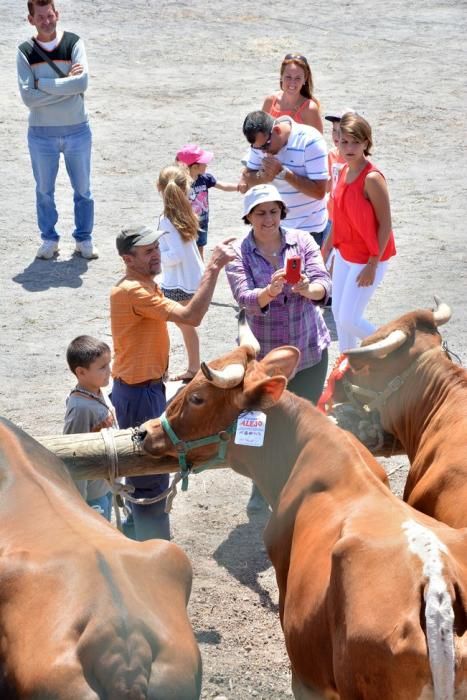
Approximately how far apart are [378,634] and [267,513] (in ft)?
11.5

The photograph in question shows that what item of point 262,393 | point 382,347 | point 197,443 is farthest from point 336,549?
point 382,347

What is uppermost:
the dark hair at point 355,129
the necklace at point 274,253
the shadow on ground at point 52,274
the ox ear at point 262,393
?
the dark hair at point 355,129

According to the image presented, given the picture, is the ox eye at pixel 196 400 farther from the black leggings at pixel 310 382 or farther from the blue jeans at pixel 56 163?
the blue jeans at pixel 56 163

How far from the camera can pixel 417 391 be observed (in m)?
6.39

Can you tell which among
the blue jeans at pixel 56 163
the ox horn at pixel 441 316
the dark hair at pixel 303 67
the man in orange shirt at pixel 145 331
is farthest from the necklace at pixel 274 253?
the blue jeans at pixel 56 163

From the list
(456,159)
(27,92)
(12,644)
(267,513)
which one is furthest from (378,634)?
(456,159)

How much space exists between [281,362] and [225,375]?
1.50ft

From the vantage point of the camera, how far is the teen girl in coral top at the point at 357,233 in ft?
29.3

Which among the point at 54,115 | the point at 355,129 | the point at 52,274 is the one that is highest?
the point at 355,129

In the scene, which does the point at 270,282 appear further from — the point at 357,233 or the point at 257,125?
the point at 257,125

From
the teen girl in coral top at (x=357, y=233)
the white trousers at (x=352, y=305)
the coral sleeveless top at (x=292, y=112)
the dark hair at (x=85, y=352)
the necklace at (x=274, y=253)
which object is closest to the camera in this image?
the dark hair at (x=85, y=352)

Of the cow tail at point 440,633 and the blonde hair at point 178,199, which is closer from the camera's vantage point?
the cow tail at point 440,633

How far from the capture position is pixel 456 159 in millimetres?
15227

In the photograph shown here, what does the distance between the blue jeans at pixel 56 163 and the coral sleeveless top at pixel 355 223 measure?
3768mm
